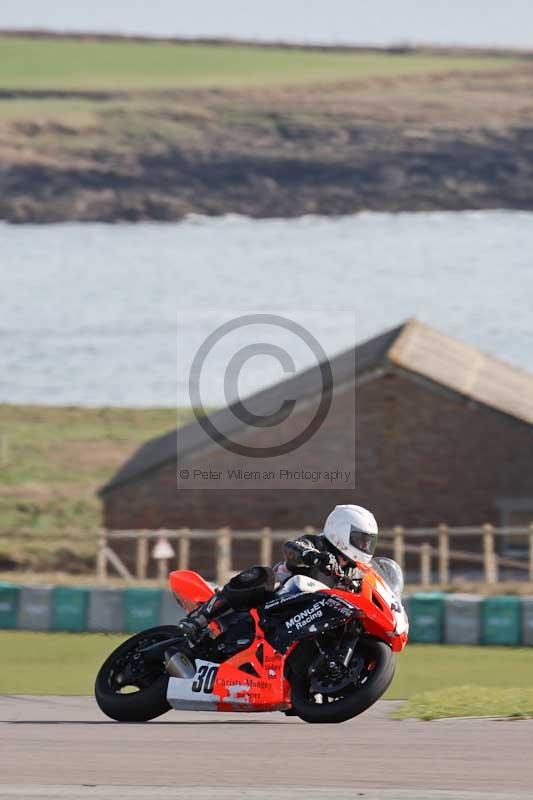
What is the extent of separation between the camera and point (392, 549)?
34.2 metres

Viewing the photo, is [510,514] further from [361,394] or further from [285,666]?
[285,666]

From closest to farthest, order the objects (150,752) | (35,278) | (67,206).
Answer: (150,752)
(35,278)
(67,206)

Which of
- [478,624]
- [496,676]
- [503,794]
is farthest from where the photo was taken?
[478,624]

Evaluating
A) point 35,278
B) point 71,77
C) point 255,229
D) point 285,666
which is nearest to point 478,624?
point 285,666

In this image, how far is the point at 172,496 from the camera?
3641 centimetres

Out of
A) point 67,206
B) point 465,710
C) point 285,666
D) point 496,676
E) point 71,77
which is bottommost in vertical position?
point 67,206

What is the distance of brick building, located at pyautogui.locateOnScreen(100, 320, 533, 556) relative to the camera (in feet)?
118

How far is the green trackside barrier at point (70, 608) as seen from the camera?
24281mm

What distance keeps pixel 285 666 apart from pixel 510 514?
23.9m

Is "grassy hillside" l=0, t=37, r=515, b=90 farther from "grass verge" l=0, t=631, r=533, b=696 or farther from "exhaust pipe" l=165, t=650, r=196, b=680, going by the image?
"exhaust pipe" l=165, t=650, r=196, b=680

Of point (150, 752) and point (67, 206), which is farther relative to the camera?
point (67, 206)

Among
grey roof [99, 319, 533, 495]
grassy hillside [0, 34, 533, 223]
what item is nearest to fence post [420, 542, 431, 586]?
grey roof [99, 319, 533, 495]

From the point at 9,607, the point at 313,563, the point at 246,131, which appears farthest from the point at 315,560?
the point at 246,131

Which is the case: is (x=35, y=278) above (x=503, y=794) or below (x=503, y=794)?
below
